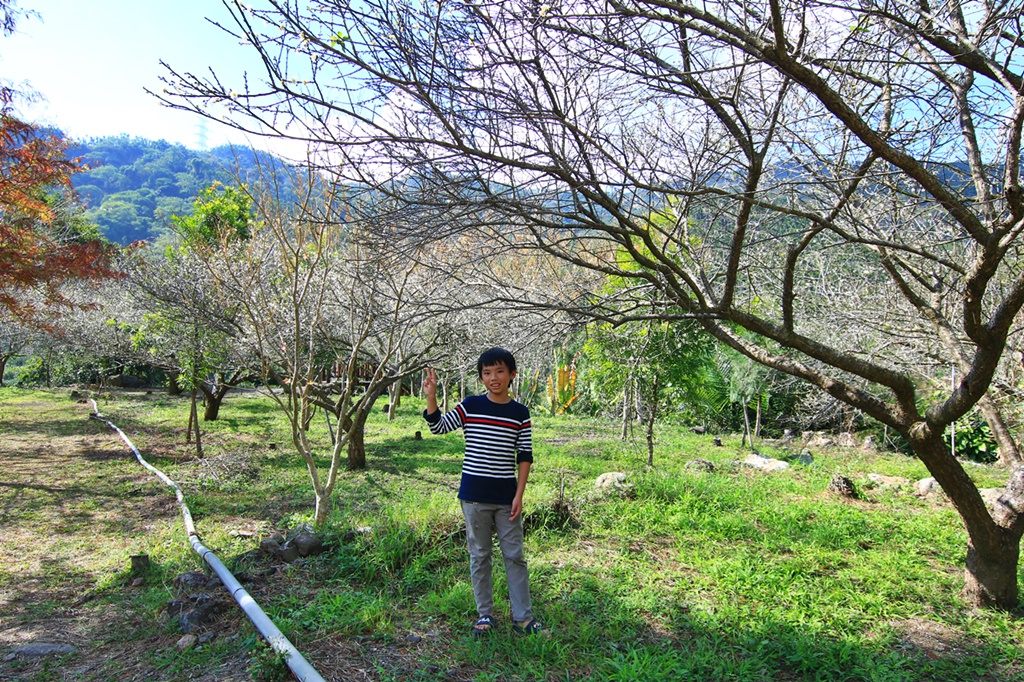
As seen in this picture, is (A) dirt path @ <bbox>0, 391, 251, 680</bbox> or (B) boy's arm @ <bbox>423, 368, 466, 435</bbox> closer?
(A) dirt path @ <bbox>0, 391, 251, 680</bbox>

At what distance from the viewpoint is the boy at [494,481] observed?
336 cm

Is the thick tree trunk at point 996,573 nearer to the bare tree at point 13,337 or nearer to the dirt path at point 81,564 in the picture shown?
the dirt path at point 81,564

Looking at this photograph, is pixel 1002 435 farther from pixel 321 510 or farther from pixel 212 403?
pixel 212 403

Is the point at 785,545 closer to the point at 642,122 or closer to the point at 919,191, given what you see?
the point at 919,191

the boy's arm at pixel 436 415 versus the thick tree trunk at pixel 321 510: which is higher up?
the boy's arm at pixel 436 415

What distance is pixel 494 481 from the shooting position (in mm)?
3352

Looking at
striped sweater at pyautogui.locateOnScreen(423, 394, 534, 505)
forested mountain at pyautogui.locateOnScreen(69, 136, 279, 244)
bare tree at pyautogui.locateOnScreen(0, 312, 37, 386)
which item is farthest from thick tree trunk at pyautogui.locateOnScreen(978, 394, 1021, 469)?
forested mountain at pyautogui.locateOnScreen(69, 136, 279, 244)

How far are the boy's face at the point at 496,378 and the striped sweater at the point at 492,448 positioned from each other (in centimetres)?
7

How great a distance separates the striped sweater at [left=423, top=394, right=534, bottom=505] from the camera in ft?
11.0

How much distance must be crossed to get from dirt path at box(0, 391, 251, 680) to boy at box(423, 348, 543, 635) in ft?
4.04

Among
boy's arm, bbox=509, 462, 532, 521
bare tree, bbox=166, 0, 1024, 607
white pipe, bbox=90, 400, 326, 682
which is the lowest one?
white pipe, bbox=90, 400, 326, 682

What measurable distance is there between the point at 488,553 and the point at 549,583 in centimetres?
99

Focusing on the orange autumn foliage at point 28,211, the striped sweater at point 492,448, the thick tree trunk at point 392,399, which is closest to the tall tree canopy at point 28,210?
the orange autumn foliage at point 28,211

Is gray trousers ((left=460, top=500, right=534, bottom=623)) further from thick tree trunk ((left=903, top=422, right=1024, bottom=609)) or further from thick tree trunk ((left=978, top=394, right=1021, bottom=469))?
thick tree trunk ((left=978, top=394, right=1021, bottom=469))
